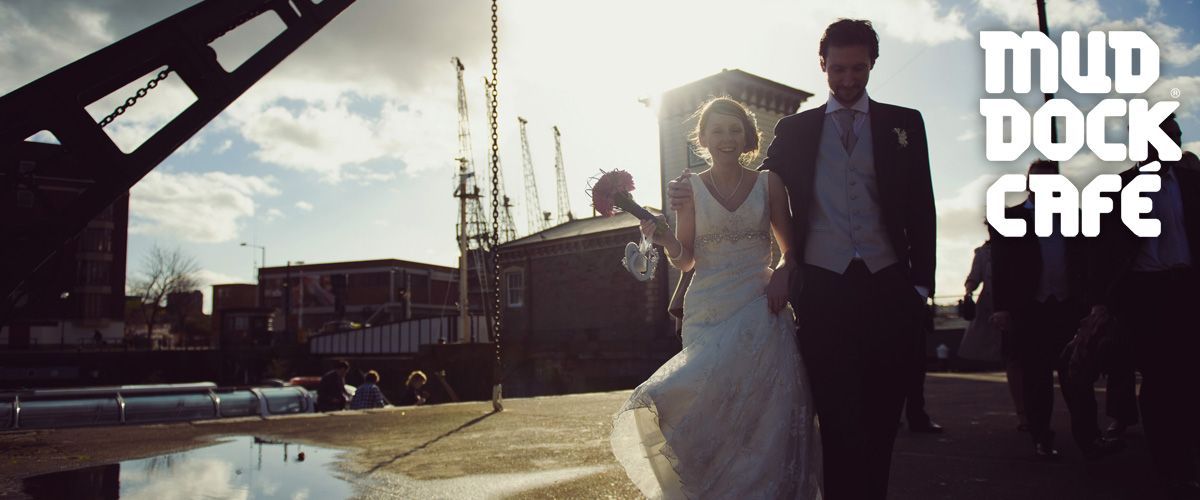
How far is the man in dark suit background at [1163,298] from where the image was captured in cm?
373

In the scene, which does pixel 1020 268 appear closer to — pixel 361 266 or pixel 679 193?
pixel 679 193

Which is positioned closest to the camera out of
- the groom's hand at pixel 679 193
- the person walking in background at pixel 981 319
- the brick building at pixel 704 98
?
the groom's hand at pixel 679 193

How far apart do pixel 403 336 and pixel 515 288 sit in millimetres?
7491

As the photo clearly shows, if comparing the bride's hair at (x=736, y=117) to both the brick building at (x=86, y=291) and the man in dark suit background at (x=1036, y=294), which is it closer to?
the man in dark suit background at (x=1036, y=294)

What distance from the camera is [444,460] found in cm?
478

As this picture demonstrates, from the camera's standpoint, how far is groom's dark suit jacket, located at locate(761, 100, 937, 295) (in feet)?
8.75

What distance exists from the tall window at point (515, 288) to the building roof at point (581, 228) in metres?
1.53

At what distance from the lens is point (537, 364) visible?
32.6 meters

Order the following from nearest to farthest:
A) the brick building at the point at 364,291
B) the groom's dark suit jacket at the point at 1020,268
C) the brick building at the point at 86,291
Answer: the groom's dark suit jacket at the point at 1020,268
the brick building at the point at 86,291
the brick building at the point at 364,291

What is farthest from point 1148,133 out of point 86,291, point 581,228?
point 86,291

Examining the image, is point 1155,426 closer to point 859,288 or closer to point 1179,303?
point 1179,303

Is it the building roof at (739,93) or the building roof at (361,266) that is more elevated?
the building roof at (739,93)

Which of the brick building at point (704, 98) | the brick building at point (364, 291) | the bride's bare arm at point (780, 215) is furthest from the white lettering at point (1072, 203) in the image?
the brick building at point (364, 291)

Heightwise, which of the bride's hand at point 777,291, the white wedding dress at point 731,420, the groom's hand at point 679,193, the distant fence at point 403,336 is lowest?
the distant fence at point 403,336
